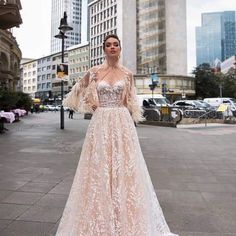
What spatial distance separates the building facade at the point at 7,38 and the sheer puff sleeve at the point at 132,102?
15950 mm

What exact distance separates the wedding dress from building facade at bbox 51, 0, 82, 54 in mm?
75685

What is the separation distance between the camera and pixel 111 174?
3.42m

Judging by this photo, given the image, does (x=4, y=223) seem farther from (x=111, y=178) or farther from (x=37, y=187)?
(x=37, y=187)

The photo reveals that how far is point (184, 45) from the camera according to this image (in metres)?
98.9

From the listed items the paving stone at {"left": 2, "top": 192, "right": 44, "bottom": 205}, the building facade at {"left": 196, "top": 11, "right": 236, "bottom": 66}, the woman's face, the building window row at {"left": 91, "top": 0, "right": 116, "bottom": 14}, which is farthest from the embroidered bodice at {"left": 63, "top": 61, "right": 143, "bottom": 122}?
the building facade at {"left": 196, "top": 11, "right": 236, "bottom": 66}

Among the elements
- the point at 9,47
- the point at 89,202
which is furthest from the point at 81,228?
the point at 9,47

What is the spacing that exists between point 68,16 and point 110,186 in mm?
106335

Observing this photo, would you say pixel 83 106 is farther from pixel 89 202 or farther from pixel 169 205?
pixel 169 205

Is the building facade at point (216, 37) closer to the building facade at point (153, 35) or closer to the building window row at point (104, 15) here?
the building facade at point (153, 35)

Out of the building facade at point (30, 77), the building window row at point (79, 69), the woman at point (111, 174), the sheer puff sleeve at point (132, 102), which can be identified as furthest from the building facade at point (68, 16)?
the woman at point (111, 174)

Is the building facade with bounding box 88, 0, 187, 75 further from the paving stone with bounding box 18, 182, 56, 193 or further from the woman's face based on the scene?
the woman's face

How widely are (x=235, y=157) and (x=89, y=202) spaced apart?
756cm

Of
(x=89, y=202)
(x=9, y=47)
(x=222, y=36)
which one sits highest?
(x=222, y=36)

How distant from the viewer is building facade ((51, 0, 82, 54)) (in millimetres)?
103500
